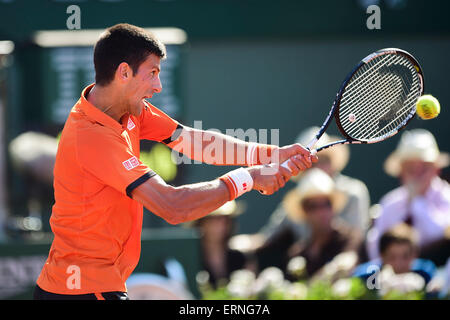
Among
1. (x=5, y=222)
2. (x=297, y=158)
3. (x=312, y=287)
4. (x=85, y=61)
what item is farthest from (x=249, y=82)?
(x=297, y=158)

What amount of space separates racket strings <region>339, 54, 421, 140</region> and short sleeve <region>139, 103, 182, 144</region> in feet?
2.90

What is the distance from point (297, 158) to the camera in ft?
12.0

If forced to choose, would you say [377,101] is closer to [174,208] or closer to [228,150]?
[228,150]

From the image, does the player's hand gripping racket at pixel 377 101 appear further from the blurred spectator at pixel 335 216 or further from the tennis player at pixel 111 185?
the blurred spectator at pixel 335 216

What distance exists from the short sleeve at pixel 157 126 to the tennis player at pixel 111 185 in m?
0.27

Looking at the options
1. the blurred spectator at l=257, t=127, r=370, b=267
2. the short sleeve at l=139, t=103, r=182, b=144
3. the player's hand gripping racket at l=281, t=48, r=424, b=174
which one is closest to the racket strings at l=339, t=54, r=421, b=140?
the player's hand gripping racket at l=281, t=48, r=424, b=174

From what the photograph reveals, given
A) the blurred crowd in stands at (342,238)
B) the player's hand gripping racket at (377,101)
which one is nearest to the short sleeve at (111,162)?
the player's hand gripping racket at (377,101)

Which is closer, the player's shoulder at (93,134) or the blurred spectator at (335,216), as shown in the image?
the player's shoulder at (93,134)

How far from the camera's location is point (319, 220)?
597 centimetres

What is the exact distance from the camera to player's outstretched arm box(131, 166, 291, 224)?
3213 mm

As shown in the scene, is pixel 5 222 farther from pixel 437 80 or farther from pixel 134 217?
pixel 437 80

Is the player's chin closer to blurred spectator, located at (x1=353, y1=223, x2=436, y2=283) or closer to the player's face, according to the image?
the player's face

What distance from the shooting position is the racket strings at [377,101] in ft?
13.5

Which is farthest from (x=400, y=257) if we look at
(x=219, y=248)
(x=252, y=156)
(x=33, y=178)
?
(x=33, y=178)
